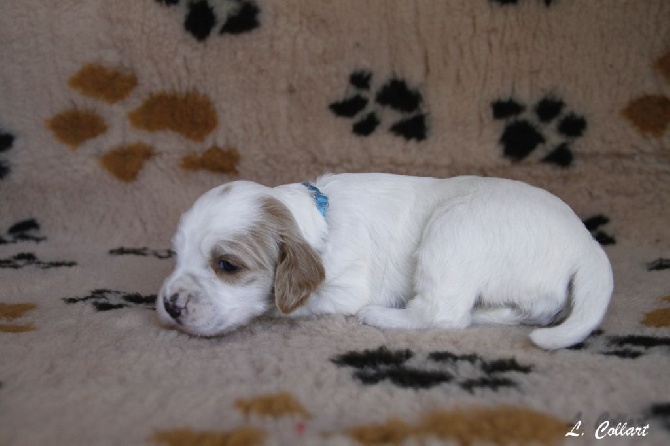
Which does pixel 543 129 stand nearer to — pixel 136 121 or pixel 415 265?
pixel 415 265

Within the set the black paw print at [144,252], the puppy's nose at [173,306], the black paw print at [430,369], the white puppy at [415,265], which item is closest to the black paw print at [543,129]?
the white puppy at [415,265]

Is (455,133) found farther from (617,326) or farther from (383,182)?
(617,326)

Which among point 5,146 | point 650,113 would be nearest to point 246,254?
point 5,146

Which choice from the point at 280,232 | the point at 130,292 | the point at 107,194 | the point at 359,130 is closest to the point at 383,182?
the point at 280,232

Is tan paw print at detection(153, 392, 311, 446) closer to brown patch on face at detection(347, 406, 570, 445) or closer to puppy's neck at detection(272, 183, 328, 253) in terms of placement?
brown patch on face at detection(347, 406, 570, 445)

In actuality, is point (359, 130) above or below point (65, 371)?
above

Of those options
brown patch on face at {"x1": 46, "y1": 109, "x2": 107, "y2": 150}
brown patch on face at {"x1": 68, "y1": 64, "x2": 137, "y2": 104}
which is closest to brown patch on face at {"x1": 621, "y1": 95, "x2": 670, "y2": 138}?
brown patch on face at {"x1": 68, "y1": 64, "x2": 137, "y2": 104}
